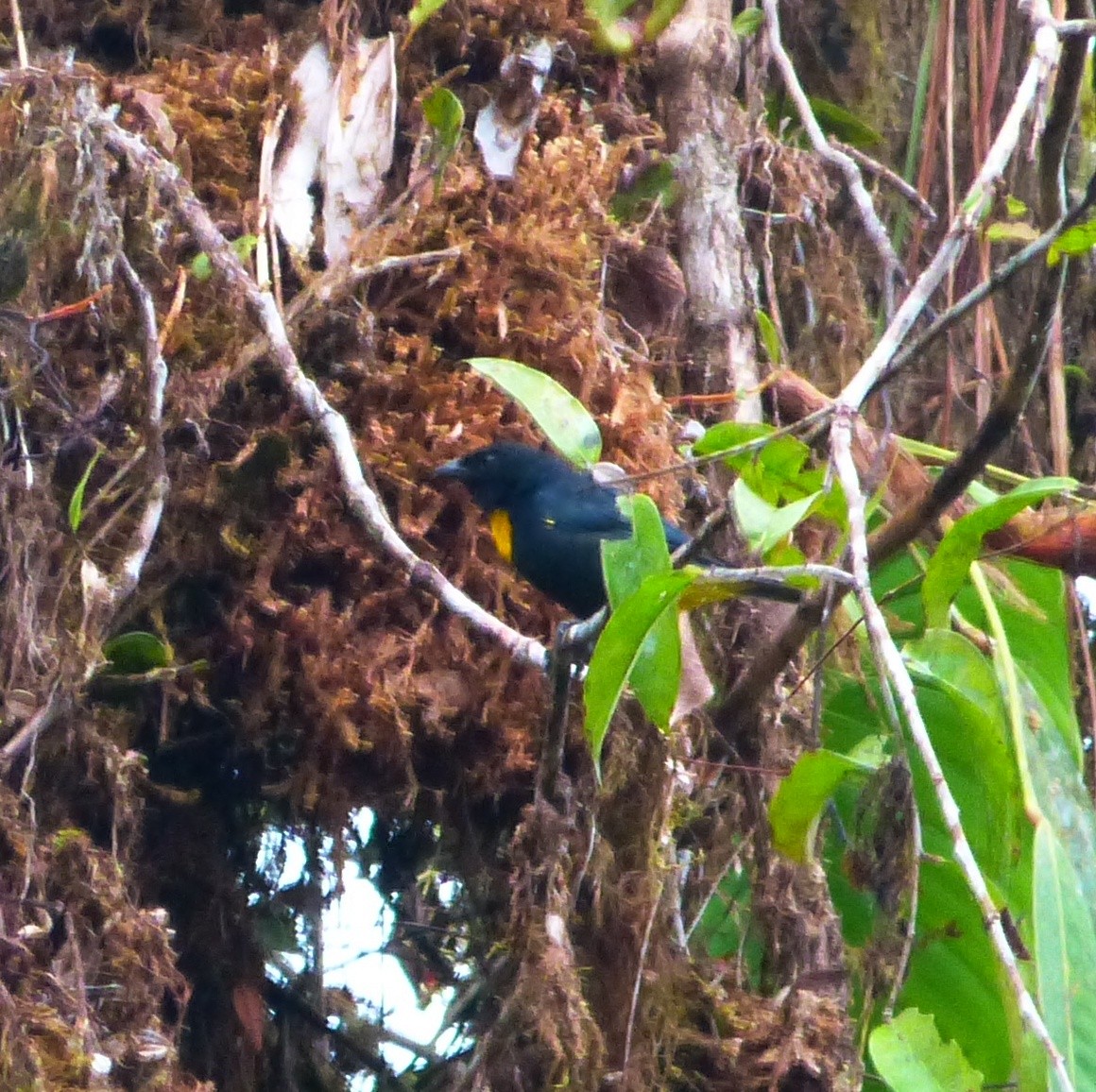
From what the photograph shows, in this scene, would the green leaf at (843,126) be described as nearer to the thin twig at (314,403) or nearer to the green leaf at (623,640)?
the thin twig at (314,403)

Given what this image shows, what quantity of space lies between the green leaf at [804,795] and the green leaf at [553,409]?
0.47 meters

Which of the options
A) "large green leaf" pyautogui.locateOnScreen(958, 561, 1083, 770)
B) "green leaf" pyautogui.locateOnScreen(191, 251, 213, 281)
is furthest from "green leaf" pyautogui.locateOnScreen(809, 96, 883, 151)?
"green leaf" pyautogui.locateOnScreen(191, 251, 213, 281)

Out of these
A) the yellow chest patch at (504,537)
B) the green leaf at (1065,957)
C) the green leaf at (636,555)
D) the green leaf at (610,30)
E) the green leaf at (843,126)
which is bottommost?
the green leaf at (1065,957)

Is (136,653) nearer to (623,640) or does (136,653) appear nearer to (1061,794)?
(623,640)

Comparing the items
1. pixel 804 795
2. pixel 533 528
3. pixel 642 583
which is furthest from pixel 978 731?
pixel 533 528

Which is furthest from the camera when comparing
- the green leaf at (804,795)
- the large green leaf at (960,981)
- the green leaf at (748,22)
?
the green leaf at (748,22)

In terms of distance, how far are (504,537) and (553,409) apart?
0.77 meters

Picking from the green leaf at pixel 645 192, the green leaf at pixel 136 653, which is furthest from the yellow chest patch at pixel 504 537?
the green leaf at pixel 645 192

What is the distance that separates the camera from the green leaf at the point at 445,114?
9.36 feet

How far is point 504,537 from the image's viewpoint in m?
2.90

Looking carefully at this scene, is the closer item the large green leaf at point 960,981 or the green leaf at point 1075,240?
the green leaf at point 1075,240

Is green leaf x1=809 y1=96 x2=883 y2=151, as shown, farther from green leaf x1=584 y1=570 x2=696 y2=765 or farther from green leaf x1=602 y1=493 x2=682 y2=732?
green leaf x1=584 y1=570 x2=696 y2=765

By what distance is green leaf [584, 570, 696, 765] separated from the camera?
1774 mm

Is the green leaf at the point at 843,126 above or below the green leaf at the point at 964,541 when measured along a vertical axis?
above
